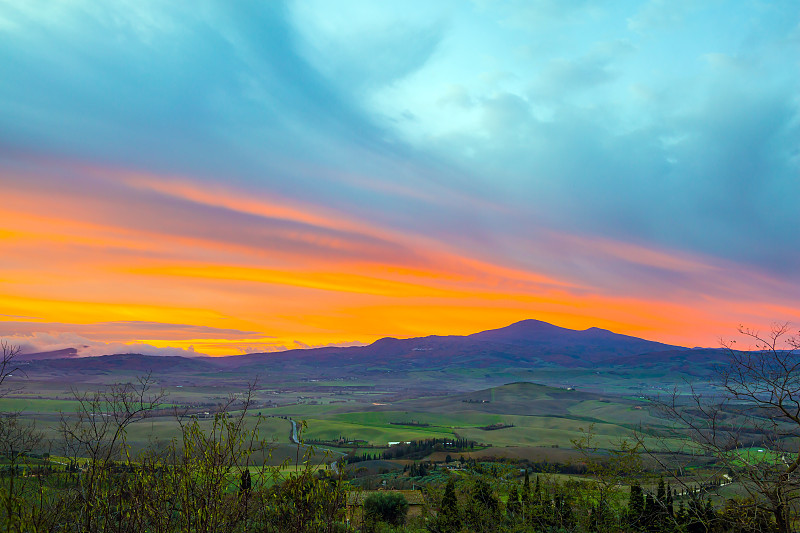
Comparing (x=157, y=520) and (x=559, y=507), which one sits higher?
(x=157, y=520)

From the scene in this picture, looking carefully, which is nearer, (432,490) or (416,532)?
(416,532)

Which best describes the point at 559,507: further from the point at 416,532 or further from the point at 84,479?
the point at 84,479

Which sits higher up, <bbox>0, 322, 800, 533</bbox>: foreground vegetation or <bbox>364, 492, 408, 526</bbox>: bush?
<bbox>0, 322, 800, 533</bbox>: foreground vegetation

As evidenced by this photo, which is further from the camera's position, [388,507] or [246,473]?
[388,507]

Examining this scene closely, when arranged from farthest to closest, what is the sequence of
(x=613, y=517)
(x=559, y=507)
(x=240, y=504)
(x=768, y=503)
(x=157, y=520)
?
(x=559, y=507) < (x=613, y=517) < (x=768, y=503) < (x=240, y=504) < (x=157, y=520)

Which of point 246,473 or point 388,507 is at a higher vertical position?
point 246,473

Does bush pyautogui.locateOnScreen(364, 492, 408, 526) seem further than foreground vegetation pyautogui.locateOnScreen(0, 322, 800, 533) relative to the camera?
Yes

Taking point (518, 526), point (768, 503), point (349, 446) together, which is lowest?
point (349, 446)

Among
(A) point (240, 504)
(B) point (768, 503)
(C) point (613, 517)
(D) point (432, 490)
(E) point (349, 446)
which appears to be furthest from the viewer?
(E) point (349, 446)

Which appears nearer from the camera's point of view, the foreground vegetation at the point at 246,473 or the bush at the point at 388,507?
the foreground vegetation at the point at 246,473

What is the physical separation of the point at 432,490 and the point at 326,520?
161 ft

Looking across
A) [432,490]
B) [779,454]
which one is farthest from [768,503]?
[432,490]

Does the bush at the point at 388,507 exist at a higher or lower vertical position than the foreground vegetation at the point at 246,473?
lower

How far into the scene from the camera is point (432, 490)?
55.0 metres
